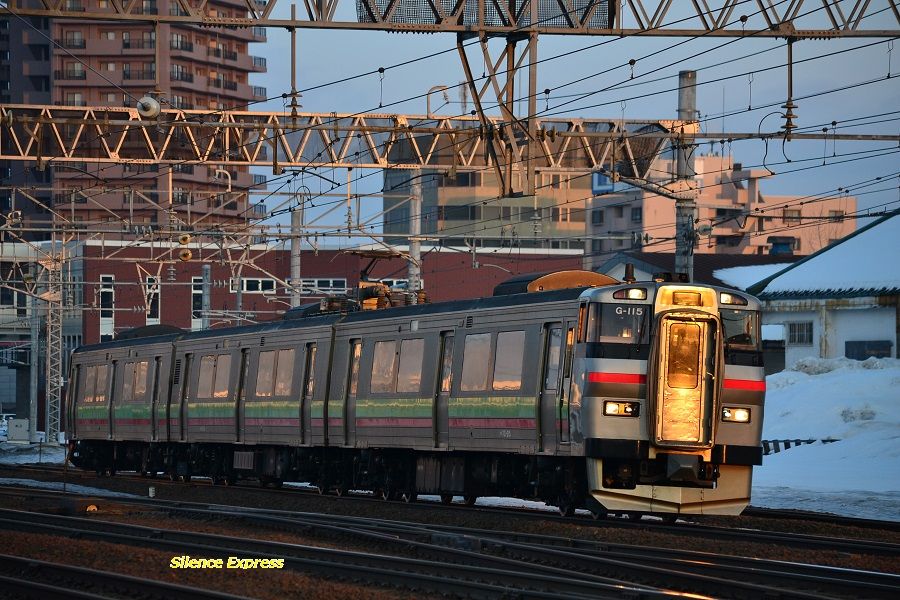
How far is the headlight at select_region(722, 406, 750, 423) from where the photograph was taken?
20141 millimetres

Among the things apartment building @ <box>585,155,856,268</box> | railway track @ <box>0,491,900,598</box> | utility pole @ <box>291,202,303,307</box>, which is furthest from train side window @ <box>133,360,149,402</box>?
apartment building @ <box>585,155,856,268</box>

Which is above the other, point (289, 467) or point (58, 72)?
point (58, 72)

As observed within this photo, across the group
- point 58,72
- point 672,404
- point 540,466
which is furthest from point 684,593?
point 58,72

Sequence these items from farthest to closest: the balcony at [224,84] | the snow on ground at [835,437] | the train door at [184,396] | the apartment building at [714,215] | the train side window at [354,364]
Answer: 1. the balcony at [224,84]
2. the apartment building at [714,215]
3. the train door at [184,396]
4. the snow on ground at [835,437]
5. the train side window at [354,364]

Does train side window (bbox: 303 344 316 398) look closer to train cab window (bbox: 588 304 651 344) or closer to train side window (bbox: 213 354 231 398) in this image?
train side window (bbox: 213 354 231 398)

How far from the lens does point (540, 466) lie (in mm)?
21578

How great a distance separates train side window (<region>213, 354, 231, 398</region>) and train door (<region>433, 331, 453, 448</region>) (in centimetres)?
878

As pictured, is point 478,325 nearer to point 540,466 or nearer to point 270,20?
point 540,466

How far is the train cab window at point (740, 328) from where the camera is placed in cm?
2041

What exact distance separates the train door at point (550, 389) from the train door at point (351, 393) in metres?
6.08

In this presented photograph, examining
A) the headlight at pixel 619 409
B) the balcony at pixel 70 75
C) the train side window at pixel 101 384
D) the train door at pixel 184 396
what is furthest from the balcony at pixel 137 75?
the headlight at pixel 619 409

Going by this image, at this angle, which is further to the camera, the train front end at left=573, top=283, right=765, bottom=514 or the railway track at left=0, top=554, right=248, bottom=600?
the train front end at left=573, top=283, right=765, bottom=514

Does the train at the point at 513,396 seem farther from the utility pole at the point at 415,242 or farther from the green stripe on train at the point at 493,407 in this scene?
the utility pole at the point at 415,242

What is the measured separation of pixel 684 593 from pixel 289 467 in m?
17.3
